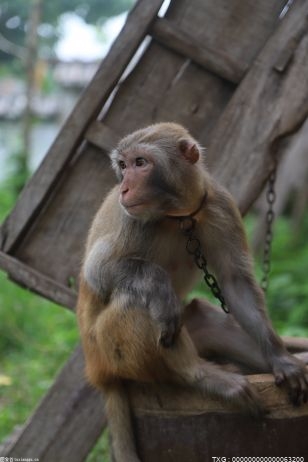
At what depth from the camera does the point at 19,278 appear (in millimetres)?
4930

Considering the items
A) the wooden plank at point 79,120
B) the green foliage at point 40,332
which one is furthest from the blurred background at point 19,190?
the wooden plank at point 79,120

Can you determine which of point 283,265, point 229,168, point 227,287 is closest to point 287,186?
point 283,265

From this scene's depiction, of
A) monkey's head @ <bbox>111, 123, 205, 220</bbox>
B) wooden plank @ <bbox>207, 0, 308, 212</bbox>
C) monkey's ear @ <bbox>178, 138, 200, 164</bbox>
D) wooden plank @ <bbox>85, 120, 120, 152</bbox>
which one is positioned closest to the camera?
monkey's head @ <bbox>111, 123, 205, 220</bbox>

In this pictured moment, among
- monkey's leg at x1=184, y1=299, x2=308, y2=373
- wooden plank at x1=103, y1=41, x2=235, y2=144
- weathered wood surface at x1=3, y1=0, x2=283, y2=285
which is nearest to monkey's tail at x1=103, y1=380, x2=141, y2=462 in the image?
monkey's leg at x1=184, y1=299, x2=308, y2=373

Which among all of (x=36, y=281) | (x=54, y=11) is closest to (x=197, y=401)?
(x=36, y=281)

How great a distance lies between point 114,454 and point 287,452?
91 cm

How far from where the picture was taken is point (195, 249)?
4141 mm

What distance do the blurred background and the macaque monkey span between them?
8.19ft

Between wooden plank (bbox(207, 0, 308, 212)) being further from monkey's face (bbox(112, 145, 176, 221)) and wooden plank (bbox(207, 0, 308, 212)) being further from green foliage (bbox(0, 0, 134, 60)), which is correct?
green foliage (bbox(0, 0, 134, 60))

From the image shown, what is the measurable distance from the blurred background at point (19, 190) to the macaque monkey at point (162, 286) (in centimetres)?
250

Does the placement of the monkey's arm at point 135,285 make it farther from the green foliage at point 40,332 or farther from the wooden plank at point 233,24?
the green foliage at point 40,332

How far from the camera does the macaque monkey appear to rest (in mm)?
3736

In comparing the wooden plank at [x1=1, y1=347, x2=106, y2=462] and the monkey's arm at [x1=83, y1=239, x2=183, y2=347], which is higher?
the monkey's arm at [x1=83, y1=239, x2=183, y2=347]

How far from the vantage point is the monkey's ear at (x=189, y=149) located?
3.97 meters
